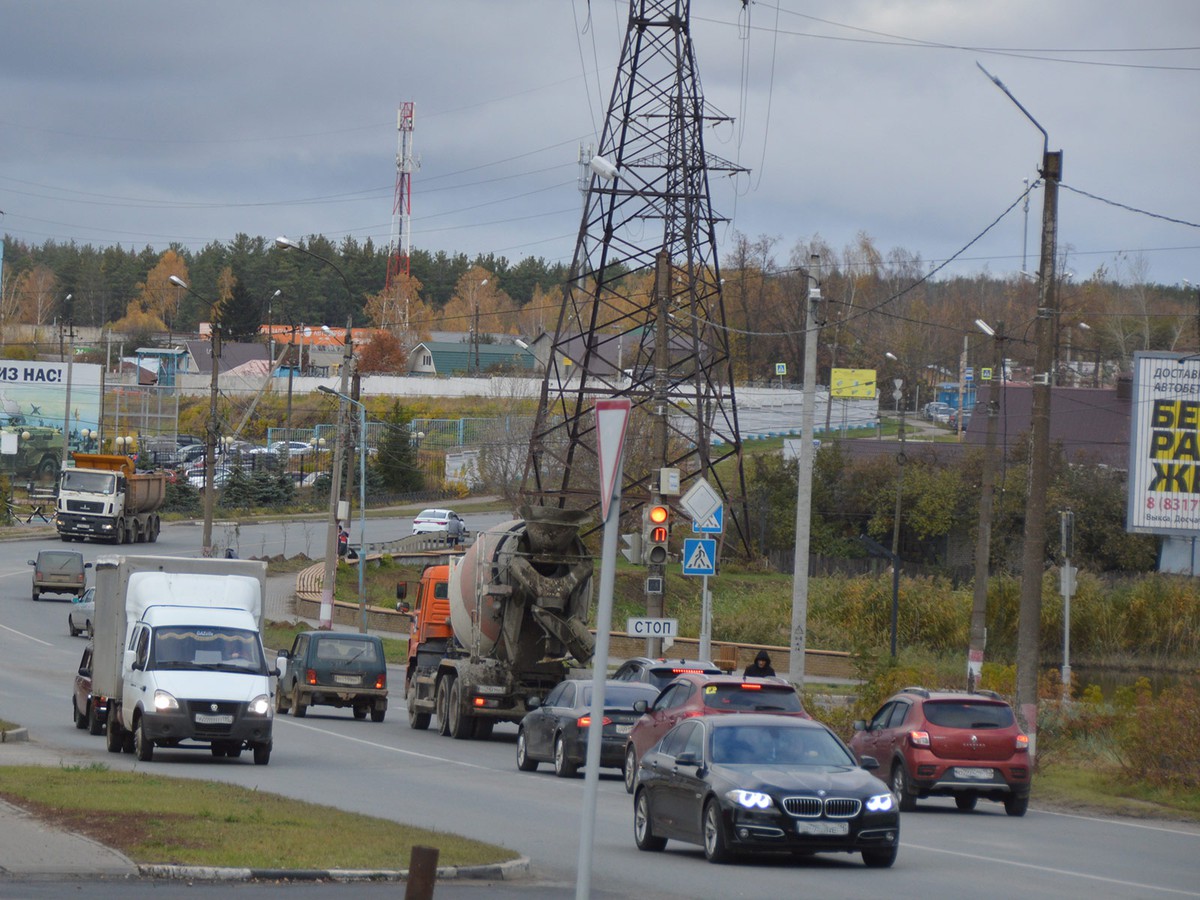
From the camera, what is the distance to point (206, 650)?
847 inches

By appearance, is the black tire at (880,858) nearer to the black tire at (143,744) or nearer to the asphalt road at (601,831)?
the asphalt road at (601,831)

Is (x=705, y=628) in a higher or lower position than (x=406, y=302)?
lower

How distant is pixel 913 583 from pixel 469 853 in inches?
1678

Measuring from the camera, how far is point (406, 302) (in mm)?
→ 138625

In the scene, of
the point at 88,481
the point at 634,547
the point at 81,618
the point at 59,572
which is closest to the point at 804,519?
the point at 634,547

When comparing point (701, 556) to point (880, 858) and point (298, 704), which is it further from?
point (880, 858)

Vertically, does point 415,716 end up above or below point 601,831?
below

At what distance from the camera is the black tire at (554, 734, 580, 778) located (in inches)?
868

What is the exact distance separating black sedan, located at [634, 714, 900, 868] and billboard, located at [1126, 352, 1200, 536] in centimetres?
3006

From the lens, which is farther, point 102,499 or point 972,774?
point 102,499

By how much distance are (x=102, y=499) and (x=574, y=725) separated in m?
51.5

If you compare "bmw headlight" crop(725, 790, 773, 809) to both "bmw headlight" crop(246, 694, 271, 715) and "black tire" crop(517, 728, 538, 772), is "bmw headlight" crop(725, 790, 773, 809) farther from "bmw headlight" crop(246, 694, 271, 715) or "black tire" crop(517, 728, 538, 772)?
"black tire" crop(517, 728, 538, 772)

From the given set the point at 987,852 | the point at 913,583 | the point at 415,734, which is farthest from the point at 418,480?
the point at 987,852

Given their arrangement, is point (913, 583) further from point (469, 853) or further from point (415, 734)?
point (469, 853)
